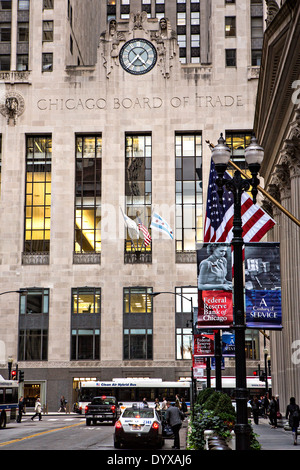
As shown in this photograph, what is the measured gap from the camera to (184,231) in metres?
73.6

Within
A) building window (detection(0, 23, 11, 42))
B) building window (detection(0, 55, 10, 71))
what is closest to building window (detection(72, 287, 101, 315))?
building window (detection(0, 55, 10, 71))

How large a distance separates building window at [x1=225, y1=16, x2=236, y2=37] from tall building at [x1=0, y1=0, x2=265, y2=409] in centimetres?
13

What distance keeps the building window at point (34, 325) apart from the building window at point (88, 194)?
6.79 m

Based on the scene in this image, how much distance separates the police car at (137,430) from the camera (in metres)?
25.0

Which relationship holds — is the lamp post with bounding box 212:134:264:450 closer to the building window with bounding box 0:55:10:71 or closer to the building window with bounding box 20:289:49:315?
the building window with bounding box 20:289:49:315

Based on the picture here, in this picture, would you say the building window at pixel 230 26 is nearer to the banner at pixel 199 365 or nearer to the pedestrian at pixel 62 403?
the pedestrian at pixel 62 403

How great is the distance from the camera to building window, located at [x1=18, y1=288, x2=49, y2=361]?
70875mm

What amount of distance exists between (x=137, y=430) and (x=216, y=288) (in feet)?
36.8

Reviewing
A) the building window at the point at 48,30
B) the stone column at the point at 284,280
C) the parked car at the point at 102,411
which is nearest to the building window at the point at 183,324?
the parked car at the point at 102,411

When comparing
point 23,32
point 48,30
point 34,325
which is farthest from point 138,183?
point 23,32

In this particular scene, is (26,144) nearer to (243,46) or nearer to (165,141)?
(165,141)

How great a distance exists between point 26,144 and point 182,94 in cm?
1879

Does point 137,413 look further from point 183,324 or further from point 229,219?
point 183,324

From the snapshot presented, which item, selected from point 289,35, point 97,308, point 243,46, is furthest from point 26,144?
point 289,35
